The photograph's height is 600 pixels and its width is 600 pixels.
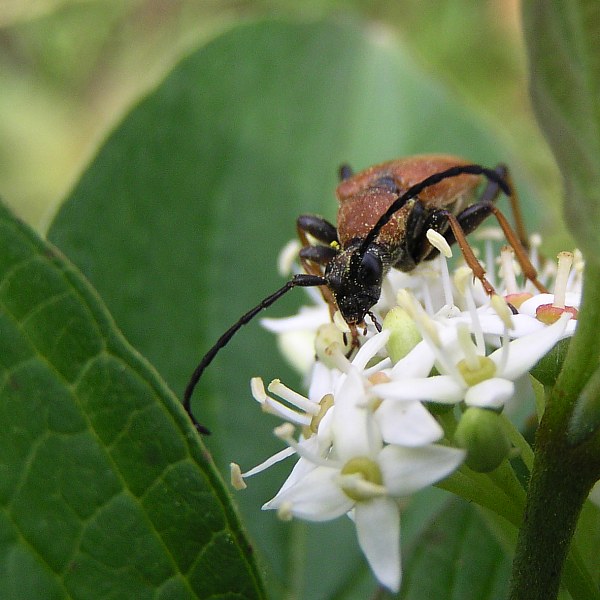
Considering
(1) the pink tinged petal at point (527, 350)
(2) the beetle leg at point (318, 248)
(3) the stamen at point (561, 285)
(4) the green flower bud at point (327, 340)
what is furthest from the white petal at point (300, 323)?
(1) the pink tinged petal at point (527, 350)

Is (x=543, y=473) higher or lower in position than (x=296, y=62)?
lower

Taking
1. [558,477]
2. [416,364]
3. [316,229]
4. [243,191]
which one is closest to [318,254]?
[316,229]

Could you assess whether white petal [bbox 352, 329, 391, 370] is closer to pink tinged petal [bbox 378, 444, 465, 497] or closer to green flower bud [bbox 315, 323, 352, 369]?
green flower bud [bbox 315, 323, 352, 369]

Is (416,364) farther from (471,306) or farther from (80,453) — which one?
(80,453)

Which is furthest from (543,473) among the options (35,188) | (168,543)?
(35,188)

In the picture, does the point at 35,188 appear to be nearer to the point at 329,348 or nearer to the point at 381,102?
the point at 381,102

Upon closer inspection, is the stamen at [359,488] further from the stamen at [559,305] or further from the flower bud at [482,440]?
the stamen at [559,305]

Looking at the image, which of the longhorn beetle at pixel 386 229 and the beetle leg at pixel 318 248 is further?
the beetle leg at pixel 318 248
